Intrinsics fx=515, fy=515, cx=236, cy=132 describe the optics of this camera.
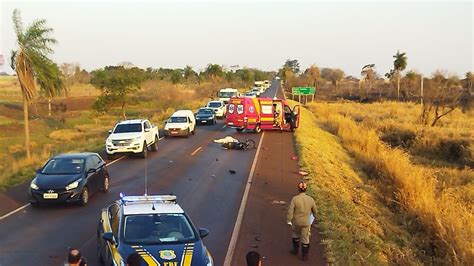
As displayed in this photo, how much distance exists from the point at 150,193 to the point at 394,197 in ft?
29.8

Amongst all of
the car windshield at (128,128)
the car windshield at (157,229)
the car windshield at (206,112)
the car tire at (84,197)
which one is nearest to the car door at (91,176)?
the car tire at (84,197)

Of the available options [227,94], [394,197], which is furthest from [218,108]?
[394,197]

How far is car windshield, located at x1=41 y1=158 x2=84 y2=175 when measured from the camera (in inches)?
609

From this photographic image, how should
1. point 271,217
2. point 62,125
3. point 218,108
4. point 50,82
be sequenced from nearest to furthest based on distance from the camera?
point 271,217 < point 50,82 < point 218,108 < point 62,125

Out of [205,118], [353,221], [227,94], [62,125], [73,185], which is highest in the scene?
[227,94]

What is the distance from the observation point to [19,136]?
4572cm

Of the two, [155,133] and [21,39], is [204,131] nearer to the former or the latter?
[155,133]

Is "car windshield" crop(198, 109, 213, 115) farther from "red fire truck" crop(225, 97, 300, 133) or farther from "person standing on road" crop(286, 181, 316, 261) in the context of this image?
"person standing on road" crop(286, 181, 316, 261)

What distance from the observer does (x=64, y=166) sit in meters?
15.7

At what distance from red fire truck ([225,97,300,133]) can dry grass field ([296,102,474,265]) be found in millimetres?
1795

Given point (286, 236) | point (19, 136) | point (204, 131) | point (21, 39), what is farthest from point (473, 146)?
point (19, 136)

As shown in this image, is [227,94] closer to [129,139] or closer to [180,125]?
[180,125]

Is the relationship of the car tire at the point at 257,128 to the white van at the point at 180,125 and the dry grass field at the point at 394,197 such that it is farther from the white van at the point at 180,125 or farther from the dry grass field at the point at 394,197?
the white van at the point at 180,125

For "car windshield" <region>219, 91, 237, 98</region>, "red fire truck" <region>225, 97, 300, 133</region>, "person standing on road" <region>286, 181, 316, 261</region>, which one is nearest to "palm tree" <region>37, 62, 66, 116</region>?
"red fire truck" <region>225, 97, 300, 133</region>
